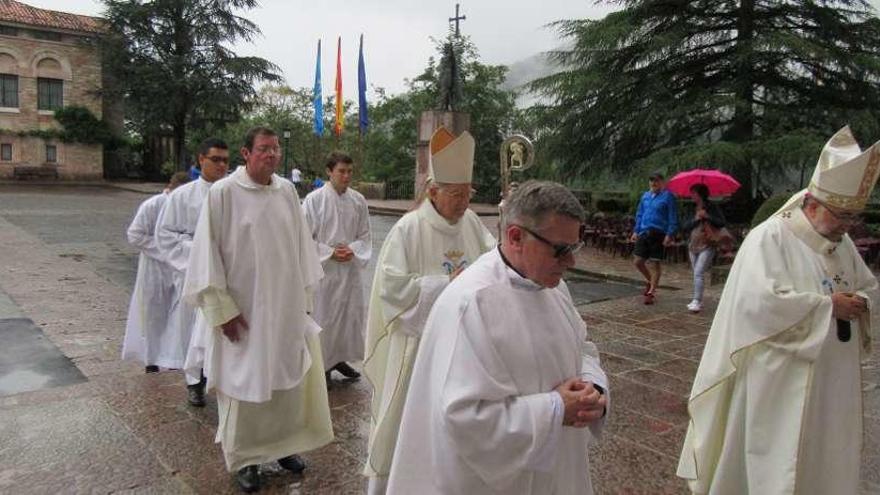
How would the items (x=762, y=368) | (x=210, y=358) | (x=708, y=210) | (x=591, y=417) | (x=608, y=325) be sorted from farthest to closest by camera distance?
(x=708, y=210), (x=608, y=325), (x=210, y=358), (x=762, y=368), (x=591, y=417)

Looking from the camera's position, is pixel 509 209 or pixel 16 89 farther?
pixel 16 89

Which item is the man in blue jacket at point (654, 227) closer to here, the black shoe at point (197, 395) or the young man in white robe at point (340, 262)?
the young man in white robe at point (340, 262)

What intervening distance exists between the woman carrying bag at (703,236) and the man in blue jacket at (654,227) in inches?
16.9

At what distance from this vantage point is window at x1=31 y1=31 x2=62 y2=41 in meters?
39.7

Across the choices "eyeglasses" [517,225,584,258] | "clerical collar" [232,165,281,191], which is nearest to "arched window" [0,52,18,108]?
"clerical collar" [232,165,281,191]

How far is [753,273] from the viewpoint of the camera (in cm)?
344

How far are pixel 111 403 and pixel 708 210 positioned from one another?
7.33 metres

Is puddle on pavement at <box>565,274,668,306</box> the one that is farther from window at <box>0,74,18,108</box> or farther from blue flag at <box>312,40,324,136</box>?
window at <box>0,74,18,108</box>

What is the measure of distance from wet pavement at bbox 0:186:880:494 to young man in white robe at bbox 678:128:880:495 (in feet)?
2.67

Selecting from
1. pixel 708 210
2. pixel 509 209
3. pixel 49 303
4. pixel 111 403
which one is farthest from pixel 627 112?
pixel 509 209

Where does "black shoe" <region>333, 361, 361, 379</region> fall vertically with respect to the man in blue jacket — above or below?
below

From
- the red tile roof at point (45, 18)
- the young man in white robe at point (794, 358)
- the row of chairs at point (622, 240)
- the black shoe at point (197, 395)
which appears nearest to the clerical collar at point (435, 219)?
the young man in white robe at point (794, 358)

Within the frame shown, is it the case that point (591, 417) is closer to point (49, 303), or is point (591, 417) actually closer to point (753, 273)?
point (753, 273)

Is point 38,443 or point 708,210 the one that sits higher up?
point 708,210
